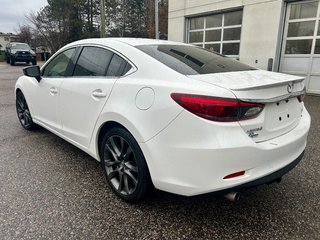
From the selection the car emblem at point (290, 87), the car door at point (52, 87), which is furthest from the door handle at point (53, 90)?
the car emblem at point (290, 87)

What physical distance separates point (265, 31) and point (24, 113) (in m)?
8.16

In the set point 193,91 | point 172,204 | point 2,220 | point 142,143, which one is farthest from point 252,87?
point 2,220

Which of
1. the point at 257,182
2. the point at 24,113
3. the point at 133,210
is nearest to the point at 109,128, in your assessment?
the point at 133,210

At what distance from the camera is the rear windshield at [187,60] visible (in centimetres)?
222

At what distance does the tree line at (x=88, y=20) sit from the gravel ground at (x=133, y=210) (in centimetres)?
2849

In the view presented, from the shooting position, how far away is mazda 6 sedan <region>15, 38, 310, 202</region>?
1803 mm

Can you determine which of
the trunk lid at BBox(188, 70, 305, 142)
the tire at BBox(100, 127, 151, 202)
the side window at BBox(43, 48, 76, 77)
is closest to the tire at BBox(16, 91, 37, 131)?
the side window at BBox(43, 48, 76, 77)

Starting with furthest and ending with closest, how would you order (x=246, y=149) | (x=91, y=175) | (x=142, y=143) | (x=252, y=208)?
(x=91, y=175)
(x=252, y=208)
(x=142, y=143)
(x=246, y=149)

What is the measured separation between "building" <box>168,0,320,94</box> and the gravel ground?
20.7 feet

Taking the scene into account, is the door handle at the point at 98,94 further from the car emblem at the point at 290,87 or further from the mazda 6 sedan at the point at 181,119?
the car emblem at the point at 290,87

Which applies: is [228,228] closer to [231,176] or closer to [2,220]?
[231,176]

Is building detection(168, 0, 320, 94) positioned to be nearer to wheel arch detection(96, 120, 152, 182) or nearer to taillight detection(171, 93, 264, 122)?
taillight detection(171, 93, 264, 122)

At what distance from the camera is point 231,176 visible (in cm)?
183

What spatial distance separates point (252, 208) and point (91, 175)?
5.88 feet
